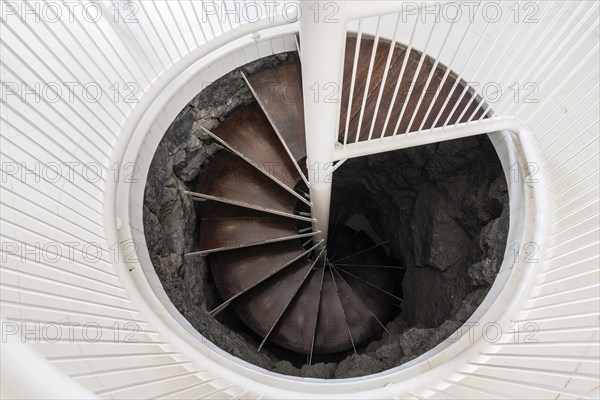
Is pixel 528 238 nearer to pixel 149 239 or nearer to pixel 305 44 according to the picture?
pixel 305 44

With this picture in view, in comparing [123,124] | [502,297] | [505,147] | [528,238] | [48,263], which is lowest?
[502,297]

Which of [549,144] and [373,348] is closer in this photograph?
[549,144]

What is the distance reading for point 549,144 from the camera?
301 centimetres

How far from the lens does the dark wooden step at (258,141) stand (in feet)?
14.4

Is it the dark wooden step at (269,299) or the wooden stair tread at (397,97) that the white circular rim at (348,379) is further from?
the dark wooden step at (269,299)

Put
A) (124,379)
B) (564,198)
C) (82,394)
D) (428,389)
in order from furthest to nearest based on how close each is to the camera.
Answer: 1. (564,198)
2. (428,389)
3. (124,379)
4. (82,394)

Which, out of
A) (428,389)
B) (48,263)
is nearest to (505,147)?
(428,389)

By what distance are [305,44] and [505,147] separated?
7.04ft

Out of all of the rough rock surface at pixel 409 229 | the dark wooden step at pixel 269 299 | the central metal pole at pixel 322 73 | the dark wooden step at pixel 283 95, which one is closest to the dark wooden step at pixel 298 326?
the dark wooden step at pixel 269 299

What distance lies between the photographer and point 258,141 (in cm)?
448

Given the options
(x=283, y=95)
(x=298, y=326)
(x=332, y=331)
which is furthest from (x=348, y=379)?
(x=283, y=95)

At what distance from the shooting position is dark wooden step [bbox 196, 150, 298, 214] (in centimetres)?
448

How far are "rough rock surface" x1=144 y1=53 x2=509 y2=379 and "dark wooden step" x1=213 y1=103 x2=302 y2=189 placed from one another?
138 mm

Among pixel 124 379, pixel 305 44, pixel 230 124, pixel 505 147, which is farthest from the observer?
pixel 230 124
